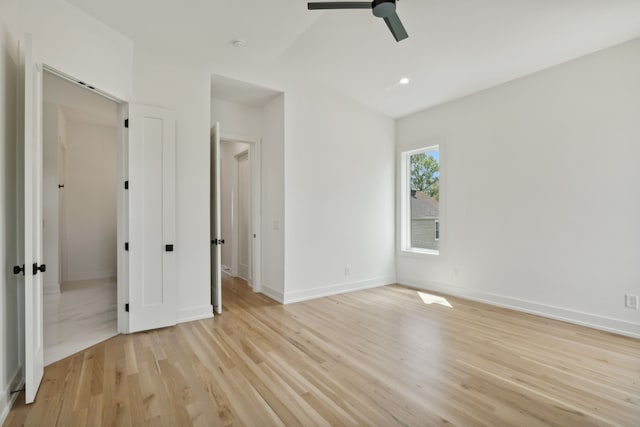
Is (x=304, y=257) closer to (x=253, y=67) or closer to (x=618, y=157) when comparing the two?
(x=253, y=67)

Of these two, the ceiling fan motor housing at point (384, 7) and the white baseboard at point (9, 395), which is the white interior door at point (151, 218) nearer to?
the white baseboard at point (9, 395)

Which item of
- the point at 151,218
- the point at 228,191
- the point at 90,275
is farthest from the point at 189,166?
the point at 90,275

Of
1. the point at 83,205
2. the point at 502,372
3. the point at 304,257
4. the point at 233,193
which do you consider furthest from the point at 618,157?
the point at 83,205

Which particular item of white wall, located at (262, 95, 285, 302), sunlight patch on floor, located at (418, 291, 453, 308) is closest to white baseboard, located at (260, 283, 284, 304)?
white wall, located at (262, 95, 285, 302)

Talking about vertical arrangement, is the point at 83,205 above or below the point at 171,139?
below

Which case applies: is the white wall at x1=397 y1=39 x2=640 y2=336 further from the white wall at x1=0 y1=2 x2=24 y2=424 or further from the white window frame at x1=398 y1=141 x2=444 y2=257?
the white wall at x1=0 y1=2 x2=24 y2=424

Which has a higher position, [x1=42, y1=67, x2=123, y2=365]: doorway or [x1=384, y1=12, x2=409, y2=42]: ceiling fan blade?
[x1=384, y1=12, x2=409, y2=42]: ceiling fan blade

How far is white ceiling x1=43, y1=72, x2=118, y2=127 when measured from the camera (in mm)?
4156

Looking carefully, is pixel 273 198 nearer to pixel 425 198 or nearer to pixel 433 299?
pixel 425 198

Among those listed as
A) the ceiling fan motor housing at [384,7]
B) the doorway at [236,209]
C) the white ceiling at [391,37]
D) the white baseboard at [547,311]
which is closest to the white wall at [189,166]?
the white ceiling at [391,37]

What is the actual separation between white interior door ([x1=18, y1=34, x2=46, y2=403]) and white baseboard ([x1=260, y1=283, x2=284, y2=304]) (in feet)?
8.59

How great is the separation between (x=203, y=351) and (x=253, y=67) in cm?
335

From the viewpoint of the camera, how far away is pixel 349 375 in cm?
244

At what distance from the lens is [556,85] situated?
3.75 metres
